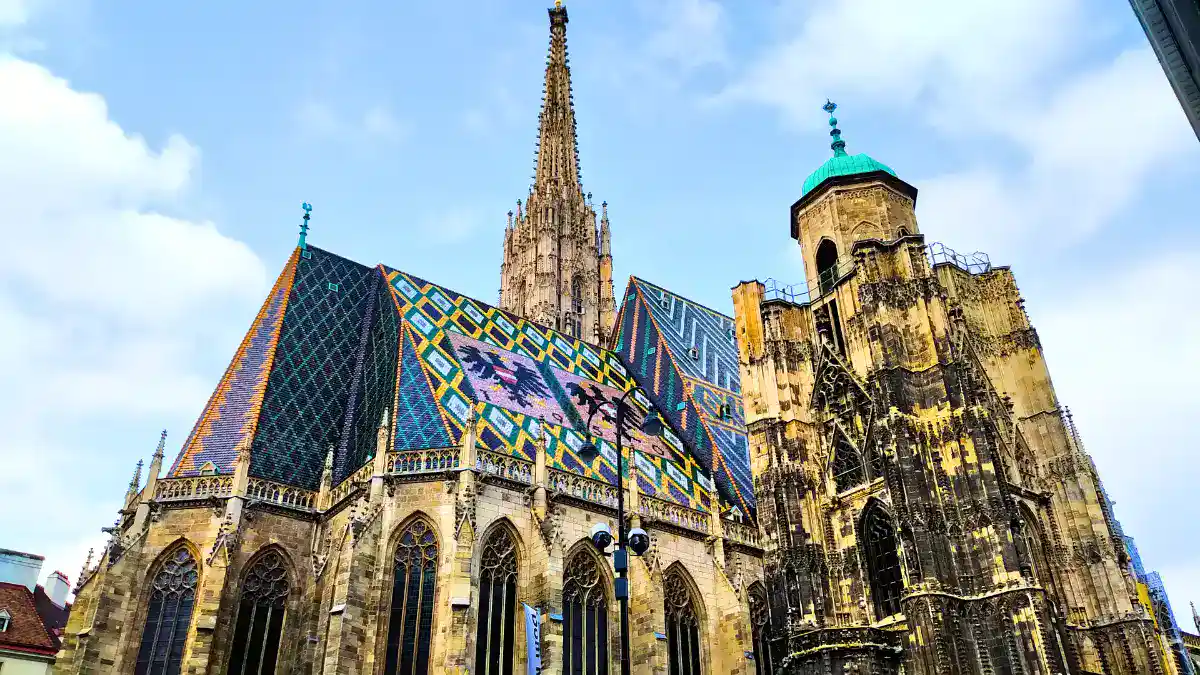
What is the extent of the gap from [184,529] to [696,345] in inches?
753

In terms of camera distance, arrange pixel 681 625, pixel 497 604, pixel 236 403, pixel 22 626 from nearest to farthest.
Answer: pixel 497 604 < pixel 681 625 < pixel 22 626 < pixel 236 403

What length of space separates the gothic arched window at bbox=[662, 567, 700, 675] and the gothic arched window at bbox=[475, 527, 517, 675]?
3993 millimetres

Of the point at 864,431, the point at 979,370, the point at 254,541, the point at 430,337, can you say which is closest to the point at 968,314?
the point at 979,370

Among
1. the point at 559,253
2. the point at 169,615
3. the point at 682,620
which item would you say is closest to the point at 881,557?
the point at 682,620

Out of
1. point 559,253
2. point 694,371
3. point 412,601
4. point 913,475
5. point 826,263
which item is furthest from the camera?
point 559,253

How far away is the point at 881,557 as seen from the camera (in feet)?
66.3

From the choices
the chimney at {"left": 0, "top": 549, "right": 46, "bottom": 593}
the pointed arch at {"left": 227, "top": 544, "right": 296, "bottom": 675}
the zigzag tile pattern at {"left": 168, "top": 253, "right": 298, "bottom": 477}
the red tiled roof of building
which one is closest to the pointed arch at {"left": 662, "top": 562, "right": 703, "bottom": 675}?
the pointed arch at {"left": 227, "top": 544, "right": 296, "bottom": 675}

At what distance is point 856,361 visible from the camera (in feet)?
73.2

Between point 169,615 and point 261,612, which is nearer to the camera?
point 169,615

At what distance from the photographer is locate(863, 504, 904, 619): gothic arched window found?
771 inches

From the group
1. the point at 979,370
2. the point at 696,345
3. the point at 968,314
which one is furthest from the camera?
the point at 696,345

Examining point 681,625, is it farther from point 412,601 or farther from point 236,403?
point 236,403

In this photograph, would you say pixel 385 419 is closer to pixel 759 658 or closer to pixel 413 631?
pixel 413 631

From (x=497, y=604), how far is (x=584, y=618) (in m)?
2.23
